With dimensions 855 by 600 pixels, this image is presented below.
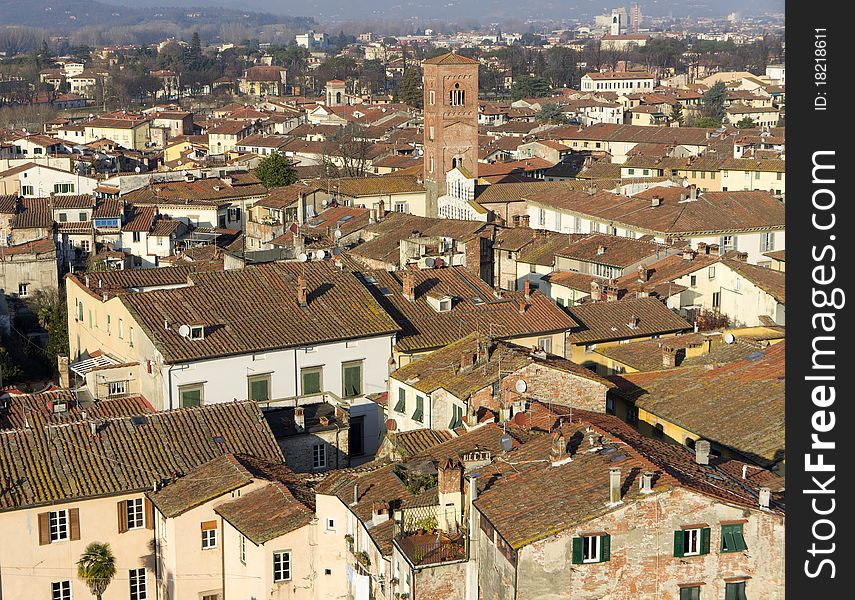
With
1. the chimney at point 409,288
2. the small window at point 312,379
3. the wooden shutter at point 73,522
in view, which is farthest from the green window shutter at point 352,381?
the wooden shutter at point 73,522

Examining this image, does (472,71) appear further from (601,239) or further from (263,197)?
(601,239)

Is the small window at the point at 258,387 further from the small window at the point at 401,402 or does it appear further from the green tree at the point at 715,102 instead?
the green tree at the point at 715,102

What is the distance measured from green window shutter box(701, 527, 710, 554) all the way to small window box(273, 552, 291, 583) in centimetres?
545

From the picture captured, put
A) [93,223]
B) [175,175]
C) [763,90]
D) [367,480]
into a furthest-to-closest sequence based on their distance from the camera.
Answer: [763,90] < [175,175] < [93,223] < [367,480]

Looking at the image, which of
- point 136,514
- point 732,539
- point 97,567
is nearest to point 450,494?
point 732,539

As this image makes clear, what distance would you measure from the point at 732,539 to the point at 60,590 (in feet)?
31.1

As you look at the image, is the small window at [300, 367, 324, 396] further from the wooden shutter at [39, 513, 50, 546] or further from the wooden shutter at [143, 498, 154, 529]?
the wooden shutter at [39, 513, 50, 546]

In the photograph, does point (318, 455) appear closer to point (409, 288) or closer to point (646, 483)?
point (409, 288)

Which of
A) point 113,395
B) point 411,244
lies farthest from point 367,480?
point 411,244

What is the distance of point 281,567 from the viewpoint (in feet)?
56.7

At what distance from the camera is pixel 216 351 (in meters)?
23.5
